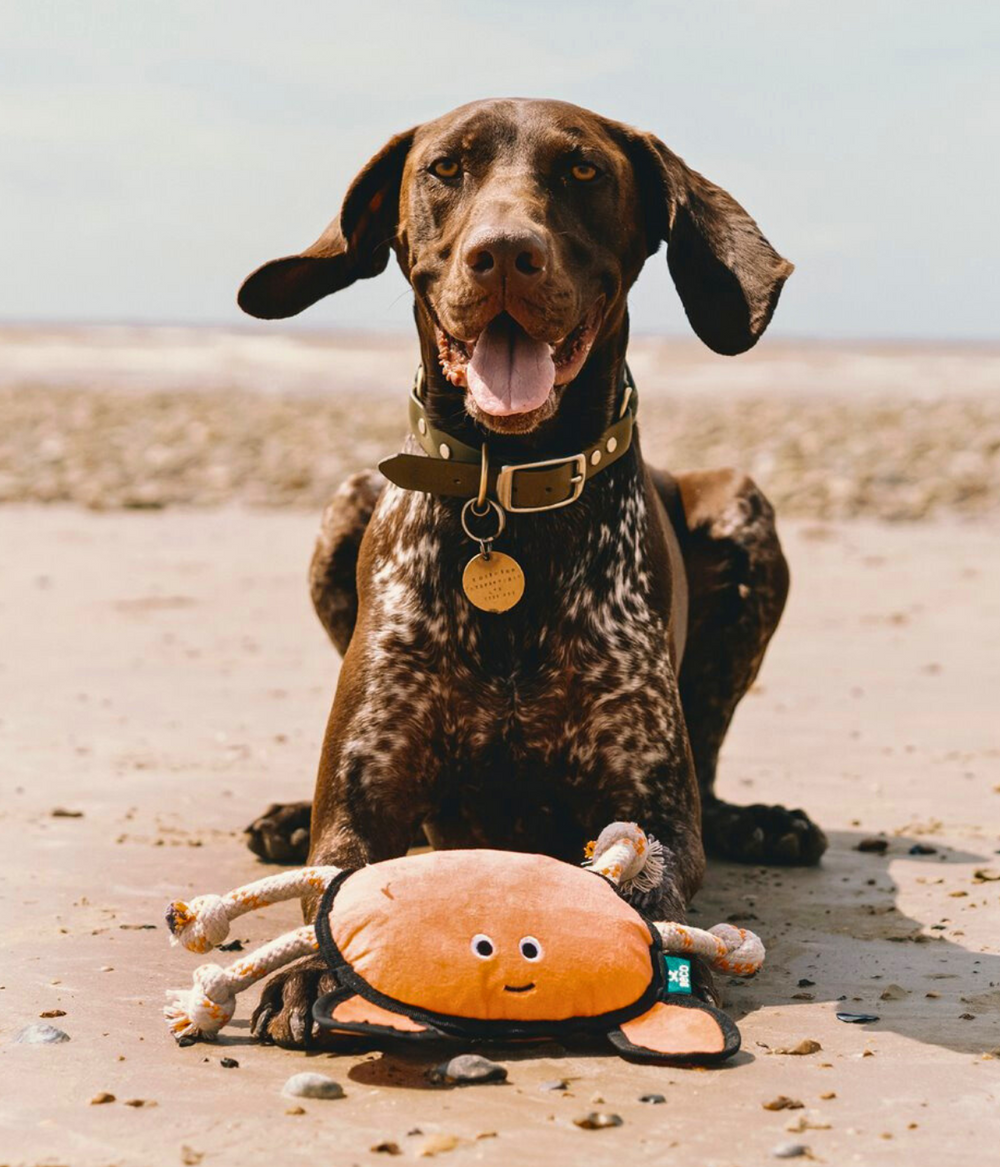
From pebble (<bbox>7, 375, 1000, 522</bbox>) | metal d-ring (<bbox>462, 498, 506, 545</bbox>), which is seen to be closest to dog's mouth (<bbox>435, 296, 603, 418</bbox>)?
metal d-ring (<bbox>462, 498, 506, 545</bbox>)

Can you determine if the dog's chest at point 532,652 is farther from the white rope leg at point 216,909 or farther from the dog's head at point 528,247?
the white rope leg at point 216,909

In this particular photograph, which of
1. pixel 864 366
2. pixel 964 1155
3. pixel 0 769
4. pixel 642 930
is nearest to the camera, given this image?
pixel 964 1155

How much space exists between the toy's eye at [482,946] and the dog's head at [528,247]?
3.90 feet


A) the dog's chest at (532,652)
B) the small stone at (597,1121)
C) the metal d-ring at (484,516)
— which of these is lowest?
the small stone at (597,1121)

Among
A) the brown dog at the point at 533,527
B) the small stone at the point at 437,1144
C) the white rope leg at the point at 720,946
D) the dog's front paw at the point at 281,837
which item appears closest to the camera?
the small stone at the point at 437,1144

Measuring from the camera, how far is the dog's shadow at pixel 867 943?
359 cm

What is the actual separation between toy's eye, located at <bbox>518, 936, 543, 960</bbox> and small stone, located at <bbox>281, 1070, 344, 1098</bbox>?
16.1 inches

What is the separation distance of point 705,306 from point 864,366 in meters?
34.3

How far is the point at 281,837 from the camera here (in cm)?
489

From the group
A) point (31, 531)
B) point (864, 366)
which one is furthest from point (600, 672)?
point (864, 366)

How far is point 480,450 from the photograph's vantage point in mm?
4160

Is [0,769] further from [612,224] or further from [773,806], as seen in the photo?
[612,224]

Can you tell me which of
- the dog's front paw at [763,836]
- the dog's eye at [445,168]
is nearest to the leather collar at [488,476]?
the dog's eye at [445,168]

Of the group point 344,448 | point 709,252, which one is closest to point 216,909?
point 709,252
